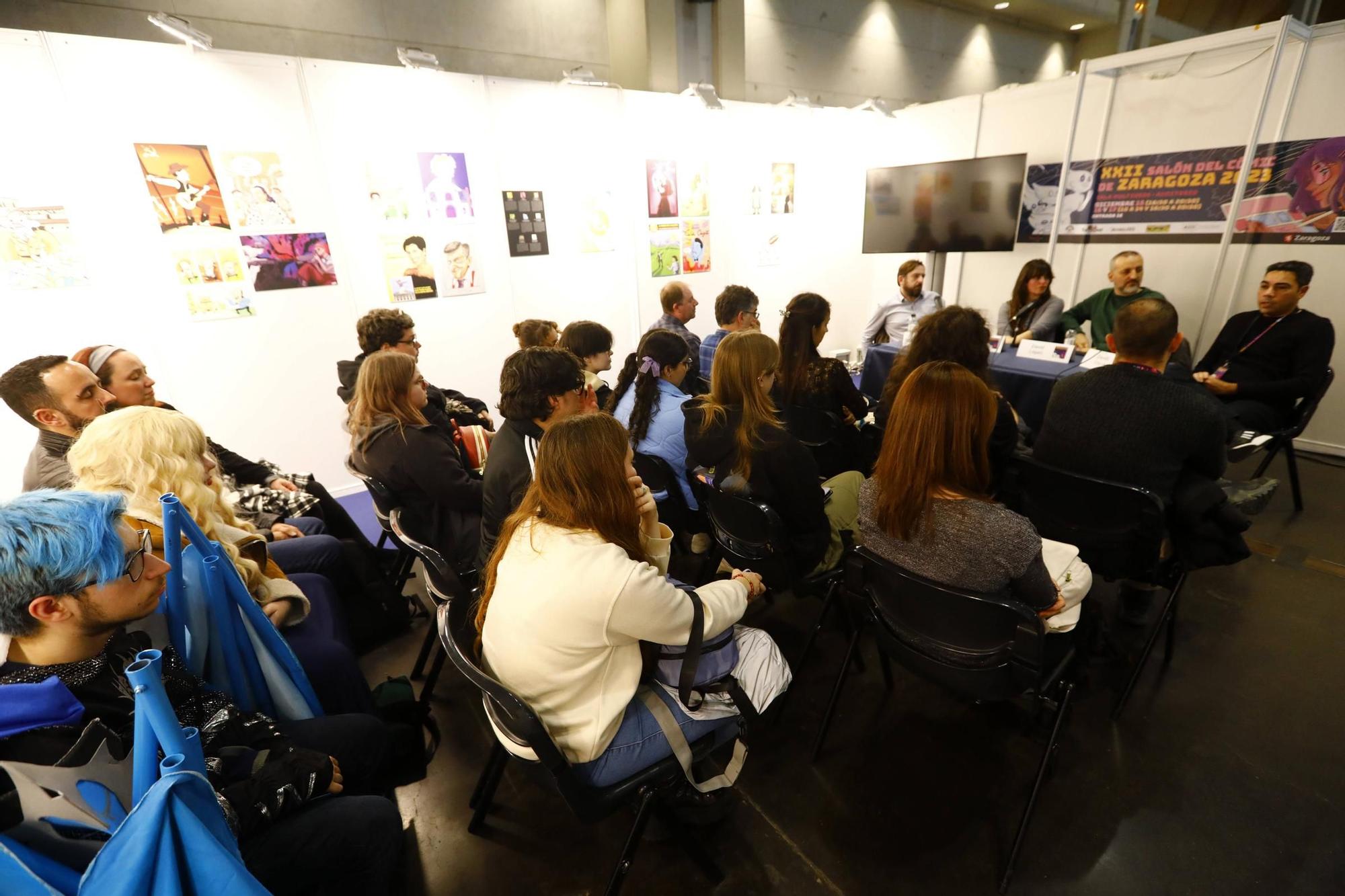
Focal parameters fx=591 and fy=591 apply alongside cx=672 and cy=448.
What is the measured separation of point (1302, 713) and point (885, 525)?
1.80 metres

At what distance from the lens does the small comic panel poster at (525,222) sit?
448 centimetres

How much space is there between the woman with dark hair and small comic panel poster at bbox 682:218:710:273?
121 inches

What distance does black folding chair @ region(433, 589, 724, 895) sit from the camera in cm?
121

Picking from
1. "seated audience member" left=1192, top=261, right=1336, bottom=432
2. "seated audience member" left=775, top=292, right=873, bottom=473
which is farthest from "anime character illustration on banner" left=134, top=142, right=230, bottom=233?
"seated audience member" left=1192, top=261, right=1336, bottom=432

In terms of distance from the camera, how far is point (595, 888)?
1.64m

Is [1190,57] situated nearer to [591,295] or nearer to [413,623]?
[591,295]

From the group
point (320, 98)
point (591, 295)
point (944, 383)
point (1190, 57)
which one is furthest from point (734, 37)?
point (944, 383)

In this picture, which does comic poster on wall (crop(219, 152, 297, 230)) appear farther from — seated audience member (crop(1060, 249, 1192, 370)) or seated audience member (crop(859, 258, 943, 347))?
seated audience member (crop(1060, 249, 1192, 370))

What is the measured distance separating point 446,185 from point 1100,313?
15.5 ft

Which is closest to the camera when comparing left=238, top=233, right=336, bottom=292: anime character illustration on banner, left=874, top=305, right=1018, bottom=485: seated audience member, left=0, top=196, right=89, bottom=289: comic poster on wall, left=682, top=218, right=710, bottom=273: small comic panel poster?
left=874, top=305, right=1018, bottom=485: seated audience member

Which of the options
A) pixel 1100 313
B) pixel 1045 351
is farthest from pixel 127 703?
pixel 1100 313

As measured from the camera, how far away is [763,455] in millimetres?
2021

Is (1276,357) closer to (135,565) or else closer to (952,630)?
(952,630)

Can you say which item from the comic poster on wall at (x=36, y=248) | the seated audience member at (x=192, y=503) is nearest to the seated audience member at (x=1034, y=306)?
the seated audience member at (x=192, y=503)
